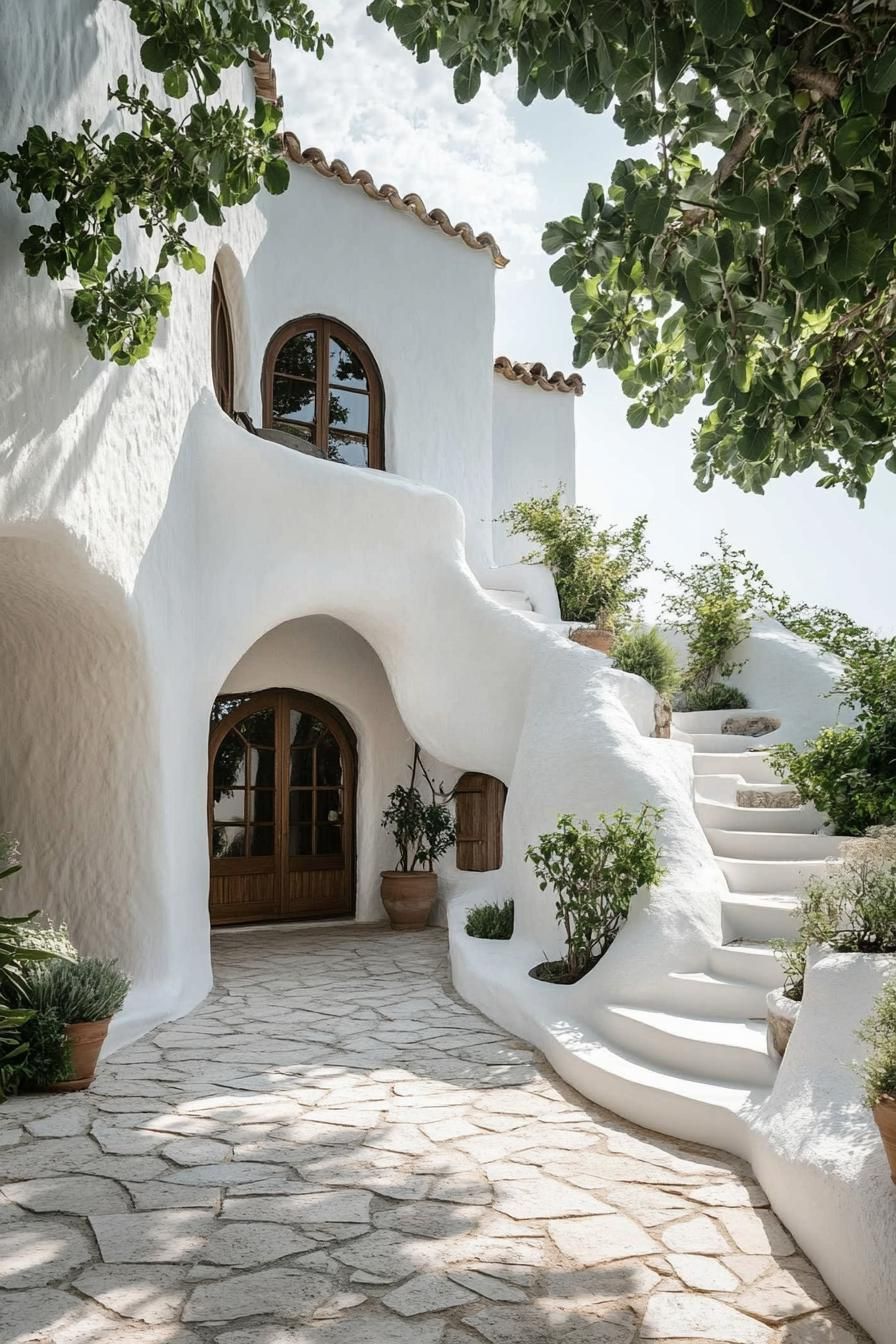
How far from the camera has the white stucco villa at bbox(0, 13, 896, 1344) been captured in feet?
15.0

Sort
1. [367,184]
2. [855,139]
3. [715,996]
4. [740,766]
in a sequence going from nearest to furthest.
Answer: [855,139]
[715,996]
[740,766]
[367,184]

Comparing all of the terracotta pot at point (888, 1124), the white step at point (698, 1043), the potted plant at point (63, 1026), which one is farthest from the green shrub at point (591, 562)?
the terracotta pot at point (888, 1124)

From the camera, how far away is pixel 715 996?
531cm

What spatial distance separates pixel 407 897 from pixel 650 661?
3.40 m

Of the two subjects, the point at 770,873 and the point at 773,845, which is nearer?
the point at 770,873

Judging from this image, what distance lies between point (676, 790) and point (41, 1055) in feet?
13.1

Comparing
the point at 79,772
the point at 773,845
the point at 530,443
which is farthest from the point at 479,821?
the point at 530,443

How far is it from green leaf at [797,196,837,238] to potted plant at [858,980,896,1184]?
2256mm

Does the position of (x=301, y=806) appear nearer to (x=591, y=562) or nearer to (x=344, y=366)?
(x=591, y=562)

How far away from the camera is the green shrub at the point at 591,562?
1012cm

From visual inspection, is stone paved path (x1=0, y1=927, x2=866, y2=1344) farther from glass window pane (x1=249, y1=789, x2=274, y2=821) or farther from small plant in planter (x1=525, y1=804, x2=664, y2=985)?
glass window pane (x1=249, y1=789, x2=274, y2=821)

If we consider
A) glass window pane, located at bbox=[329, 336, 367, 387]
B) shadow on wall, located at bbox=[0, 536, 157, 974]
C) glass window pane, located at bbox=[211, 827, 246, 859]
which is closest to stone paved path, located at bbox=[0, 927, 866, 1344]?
shadow on wall, located at bbox=[0, 536, 157, 974]

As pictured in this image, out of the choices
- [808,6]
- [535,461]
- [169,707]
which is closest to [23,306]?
[169,707]

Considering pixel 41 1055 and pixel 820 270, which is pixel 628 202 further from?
pixel 41 1055
